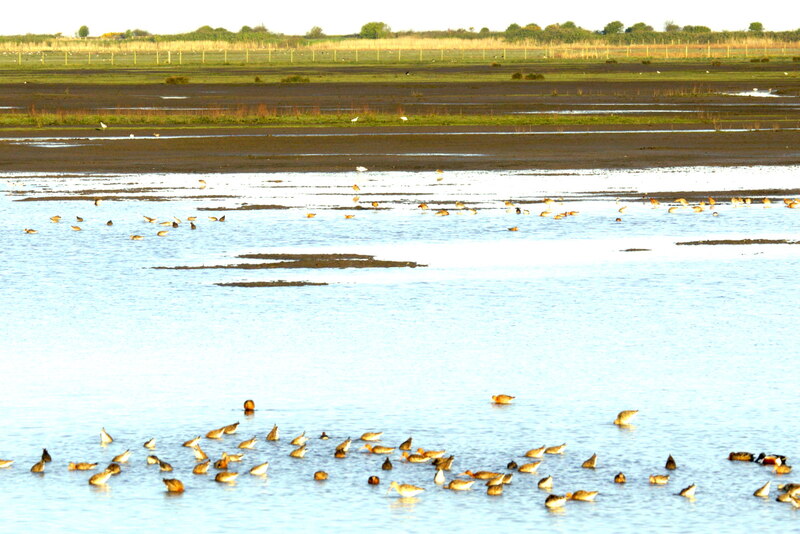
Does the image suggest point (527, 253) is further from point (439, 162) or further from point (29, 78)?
point (29, 78)

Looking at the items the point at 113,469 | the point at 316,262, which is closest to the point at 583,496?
the point at 113,469

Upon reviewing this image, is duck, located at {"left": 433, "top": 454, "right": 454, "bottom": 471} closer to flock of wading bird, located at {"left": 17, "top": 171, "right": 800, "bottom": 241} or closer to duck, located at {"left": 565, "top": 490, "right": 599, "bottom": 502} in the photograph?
duck, located at {"left": 565, "top": 490, "right": 599, "bottom": 502}

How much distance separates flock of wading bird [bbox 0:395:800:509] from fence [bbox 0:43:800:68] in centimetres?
11775

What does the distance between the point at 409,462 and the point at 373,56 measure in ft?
469

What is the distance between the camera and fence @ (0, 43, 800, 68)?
13625 cm

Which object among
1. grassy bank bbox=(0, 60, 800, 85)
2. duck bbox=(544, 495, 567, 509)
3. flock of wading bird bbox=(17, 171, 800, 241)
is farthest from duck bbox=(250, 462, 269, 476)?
grassy bank bbox=(0, 60, 800, 85)

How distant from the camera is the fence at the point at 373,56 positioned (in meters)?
136

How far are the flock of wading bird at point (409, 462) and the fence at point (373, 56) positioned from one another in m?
118

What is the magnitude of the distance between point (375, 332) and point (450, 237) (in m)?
9.60

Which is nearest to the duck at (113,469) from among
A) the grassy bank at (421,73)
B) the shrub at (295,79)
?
the shrub at (295,79)

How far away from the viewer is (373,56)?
153 metres

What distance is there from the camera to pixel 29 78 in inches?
3868

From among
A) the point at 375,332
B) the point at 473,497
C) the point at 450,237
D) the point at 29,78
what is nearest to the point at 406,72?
the point at 29,78

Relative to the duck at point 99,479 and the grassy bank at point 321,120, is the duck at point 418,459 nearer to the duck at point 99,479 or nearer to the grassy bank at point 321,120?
Result: the duck at point 99,479
